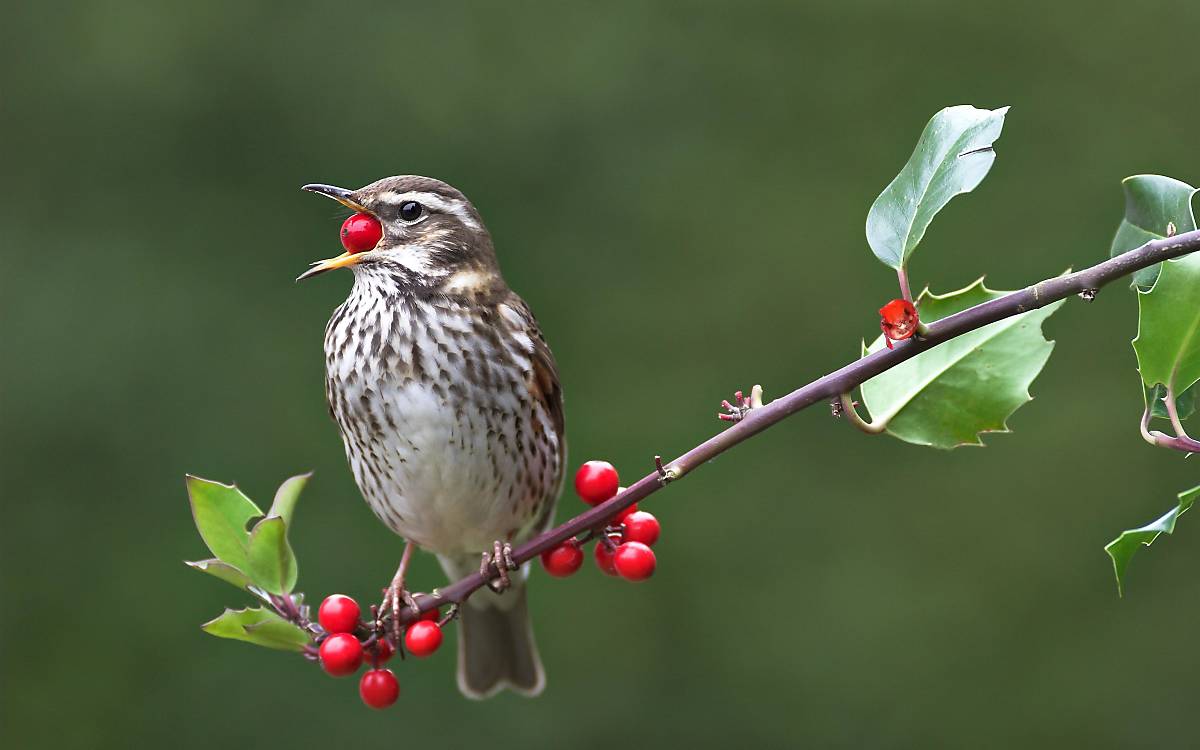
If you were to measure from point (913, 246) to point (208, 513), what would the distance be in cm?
92

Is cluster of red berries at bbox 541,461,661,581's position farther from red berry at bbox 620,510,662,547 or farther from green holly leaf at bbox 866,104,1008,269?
green holly leaf at bbox 866,104,1008,269

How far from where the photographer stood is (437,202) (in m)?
2.47

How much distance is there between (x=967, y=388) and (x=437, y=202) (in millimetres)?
1139

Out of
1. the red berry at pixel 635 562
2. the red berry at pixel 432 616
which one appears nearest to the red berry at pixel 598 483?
the red berry at pixel 635 562

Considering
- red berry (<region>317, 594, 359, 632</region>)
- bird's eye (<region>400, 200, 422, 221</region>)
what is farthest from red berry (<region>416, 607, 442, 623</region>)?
bird's eye (<region>400, 200, 422, 221</region>)

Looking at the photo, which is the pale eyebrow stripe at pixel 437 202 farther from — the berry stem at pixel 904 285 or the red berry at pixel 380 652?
the berry stem at pixel 904 285

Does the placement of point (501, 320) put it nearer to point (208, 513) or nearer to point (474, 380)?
point (474, 380)

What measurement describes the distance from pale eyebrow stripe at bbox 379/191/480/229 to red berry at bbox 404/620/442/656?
2.65 feet

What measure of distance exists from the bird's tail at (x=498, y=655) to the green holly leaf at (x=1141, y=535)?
1.67m

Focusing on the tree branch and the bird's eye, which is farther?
the bird's eye

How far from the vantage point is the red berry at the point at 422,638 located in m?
1.92

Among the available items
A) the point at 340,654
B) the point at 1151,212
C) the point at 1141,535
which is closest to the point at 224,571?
the point at 340,654

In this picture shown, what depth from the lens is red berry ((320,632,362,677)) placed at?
5.82 ft

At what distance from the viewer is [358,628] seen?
72.5 inches
